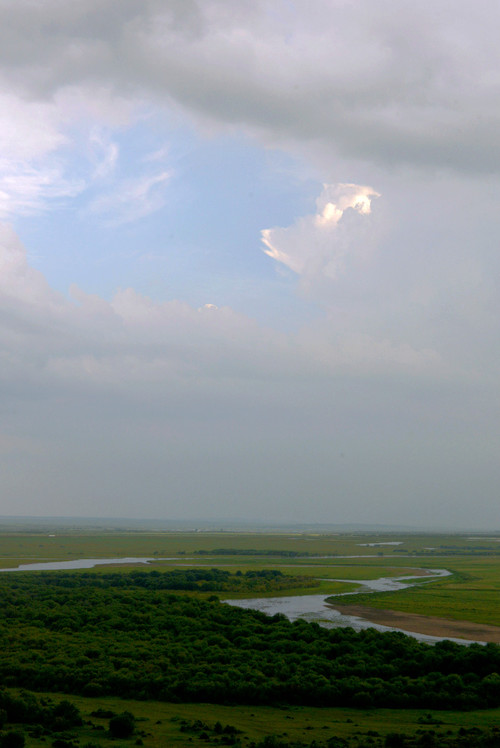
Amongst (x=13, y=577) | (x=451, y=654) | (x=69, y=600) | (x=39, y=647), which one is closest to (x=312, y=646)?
(x=451, y=654)

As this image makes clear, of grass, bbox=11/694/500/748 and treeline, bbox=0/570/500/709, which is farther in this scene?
treeline, bbox=0/570/500/709

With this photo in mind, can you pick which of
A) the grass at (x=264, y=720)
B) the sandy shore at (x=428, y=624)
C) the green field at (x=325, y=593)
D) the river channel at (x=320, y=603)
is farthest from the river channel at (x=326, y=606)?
the grass at (x=264, y=720)

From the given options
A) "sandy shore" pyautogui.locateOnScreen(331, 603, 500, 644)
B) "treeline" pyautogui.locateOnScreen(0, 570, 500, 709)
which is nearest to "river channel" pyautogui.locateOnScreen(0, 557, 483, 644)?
"sandy shore" pyautogui.locateOnScreen(331, 603, 500, 644)

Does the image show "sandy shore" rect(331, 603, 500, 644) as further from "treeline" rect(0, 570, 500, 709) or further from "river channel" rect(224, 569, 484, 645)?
"treeline" rect(0, 570, 500, 709)

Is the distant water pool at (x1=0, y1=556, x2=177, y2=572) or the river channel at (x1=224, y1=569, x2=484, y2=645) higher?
the river channel at (x1=224, y1=569, x2=484, y2=645)

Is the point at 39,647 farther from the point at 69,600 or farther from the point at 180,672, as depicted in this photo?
the point at 69,600
